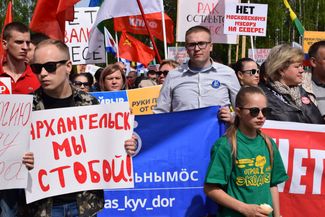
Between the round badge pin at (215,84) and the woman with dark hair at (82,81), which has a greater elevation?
the round badge pin at (215,84)

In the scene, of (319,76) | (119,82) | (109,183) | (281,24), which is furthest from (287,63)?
(281,24)

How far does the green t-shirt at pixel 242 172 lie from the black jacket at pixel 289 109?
0.71m

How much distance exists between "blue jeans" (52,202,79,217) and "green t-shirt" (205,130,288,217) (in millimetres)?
934

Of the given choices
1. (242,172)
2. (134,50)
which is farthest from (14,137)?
(134,50)

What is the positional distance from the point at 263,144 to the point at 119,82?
126 inches

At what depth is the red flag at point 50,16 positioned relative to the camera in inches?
334

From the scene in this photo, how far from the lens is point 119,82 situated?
7.54 meters

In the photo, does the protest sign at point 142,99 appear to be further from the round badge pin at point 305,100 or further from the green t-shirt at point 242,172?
the green t-shirt at point 242,172

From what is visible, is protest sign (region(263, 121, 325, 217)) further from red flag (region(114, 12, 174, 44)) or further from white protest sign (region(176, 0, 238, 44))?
red flag (region(114, 12, 174, 44))

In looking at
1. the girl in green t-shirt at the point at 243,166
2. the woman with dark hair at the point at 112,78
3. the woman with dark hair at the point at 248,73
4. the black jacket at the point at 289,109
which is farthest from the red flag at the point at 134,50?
the girl in green t-shirt at the point at 243,166

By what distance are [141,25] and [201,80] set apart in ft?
27.0

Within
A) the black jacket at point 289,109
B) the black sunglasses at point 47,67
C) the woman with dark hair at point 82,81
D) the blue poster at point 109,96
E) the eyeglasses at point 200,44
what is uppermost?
the eyeglasses at point 200,44

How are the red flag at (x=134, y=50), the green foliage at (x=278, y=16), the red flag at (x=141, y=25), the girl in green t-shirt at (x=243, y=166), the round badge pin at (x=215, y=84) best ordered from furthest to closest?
the green foliage at (x=278, y=16)
the red flag at (x=134, y=50)
the red flag at (x=141, y=25)
the round badge pin at (x=215, y=84)
the girl in green t-shirt at (x=243, y=166)

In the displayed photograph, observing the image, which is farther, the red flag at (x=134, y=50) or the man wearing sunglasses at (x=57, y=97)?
the red flag at (x=134, y=50)
